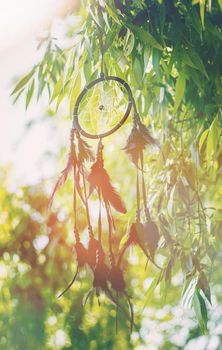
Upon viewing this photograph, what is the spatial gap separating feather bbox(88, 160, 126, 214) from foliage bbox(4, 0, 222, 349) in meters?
0.36

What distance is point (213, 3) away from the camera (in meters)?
2.07

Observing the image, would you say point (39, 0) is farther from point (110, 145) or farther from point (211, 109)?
point (110, 145)

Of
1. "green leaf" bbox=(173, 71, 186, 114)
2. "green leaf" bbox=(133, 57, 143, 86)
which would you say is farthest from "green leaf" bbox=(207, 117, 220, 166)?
"green leaf" bbox=(133, 57, 143, 86)

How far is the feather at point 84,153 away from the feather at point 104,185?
50 mm

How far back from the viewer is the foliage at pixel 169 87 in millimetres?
1850

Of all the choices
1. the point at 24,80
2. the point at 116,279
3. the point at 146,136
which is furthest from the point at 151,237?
the point at 24,80

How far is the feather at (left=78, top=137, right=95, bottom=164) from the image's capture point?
1.54 meters

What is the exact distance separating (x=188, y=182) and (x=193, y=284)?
1.40 ft

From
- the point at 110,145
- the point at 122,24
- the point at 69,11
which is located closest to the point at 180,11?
the point at 122,24

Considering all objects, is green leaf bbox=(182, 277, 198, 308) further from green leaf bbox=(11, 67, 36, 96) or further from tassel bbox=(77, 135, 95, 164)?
green leaf bbox=(11, 67, 36, 96)

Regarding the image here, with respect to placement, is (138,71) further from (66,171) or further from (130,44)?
(66,171)

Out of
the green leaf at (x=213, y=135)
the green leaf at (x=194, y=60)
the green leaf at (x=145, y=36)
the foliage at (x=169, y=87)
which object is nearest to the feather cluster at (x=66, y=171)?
the foliage at (x=169, y=87)

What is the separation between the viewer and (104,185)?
1.47 meters

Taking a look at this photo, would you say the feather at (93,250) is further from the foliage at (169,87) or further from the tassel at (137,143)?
the foliage at (169,87)
